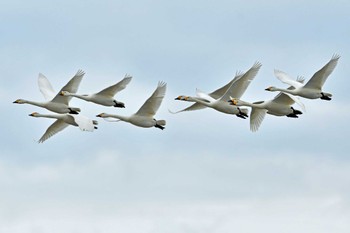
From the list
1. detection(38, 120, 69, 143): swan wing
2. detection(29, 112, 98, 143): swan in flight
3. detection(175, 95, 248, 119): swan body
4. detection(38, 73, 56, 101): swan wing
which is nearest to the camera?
detection(29, 112, 98, 143): swan in flight

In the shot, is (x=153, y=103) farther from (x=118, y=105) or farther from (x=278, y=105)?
(x=278, y=105)

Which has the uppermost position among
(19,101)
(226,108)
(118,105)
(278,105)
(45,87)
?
(45,87)

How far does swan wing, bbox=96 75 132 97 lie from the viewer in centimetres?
8431

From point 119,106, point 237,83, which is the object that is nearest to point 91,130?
point 119,106

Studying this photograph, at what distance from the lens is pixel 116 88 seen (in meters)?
84.4

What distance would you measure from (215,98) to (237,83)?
3569 millimetres

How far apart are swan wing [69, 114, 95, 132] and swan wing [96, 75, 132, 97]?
5.63 feet

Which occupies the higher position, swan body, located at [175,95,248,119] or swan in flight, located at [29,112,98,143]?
swan body, located at [175,95,248,119]

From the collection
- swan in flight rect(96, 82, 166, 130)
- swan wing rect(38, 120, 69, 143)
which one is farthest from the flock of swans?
swan wing rect(38, 120, 69, 143)

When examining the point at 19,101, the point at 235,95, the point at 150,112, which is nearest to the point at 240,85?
the point at 235,95

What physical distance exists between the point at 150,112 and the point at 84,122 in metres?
3.65

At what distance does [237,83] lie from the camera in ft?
282

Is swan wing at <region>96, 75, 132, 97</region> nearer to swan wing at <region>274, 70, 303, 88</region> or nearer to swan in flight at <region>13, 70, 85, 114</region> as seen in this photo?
swan in flight at <region>13, 70, 85, 114</region>

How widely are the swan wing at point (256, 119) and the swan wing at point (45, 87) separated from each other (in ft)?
36.9
